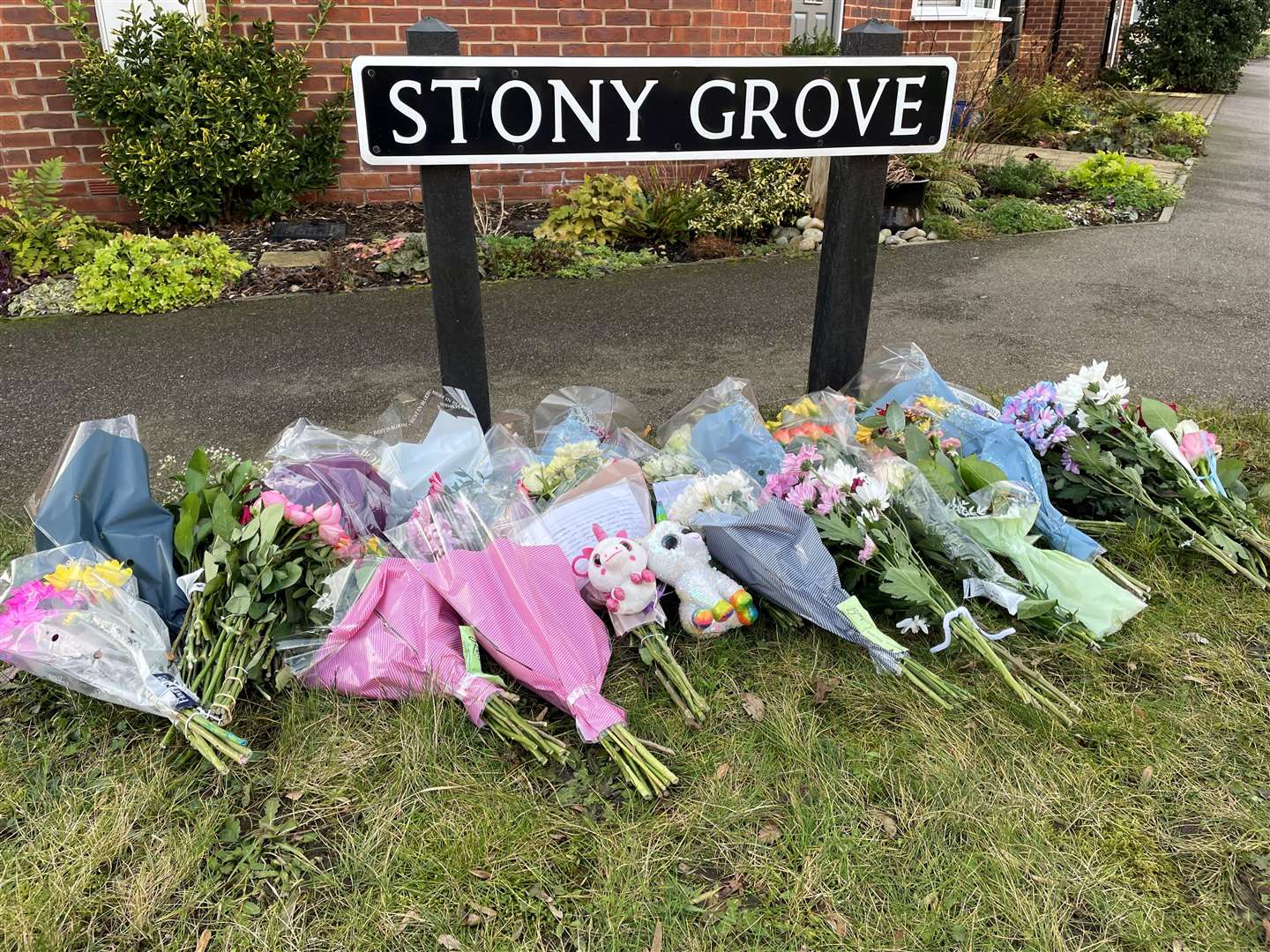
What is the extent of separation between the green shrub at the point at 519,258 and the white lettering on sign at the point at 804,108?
10.1ft

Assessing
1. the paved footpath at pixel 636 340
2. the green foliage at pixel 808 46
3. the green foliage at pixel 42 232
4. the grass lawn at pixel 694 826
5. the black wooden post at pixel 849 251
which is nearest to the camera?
the grass lawn at pixel 694 826

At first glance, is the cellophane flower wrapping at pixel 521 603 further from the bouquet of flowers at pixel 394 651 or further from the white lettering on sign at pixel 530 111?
the white lettering on sign at pixel 530 111

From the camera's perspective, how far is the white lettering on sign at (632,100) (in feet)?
8.65

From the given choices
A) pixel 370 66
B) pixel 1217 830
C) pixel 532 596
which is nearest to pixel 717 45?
pixel 370 66

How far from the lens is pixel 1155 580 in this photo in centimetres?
273

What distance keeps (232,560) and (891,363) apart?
7.44 feet

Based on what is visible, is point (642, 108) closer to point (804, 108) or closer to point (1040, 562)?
point (804, 108)

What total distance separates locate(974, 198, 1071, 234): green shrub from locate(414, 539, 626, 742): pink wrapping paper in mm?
5890

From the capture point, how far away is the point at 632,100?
2666 millimetres

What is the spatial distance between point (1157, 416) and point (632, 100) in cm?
197

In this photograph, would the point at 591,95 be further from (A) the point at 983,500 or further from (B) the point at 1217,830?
(B) the point at 1217,830

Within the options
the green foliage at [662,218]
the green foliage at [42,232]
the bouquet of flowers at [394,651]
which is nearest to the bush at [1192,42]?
the green foliage at [662,218]

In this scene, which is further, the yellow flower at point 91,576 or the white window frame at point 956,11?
the white window frame at point 956,11

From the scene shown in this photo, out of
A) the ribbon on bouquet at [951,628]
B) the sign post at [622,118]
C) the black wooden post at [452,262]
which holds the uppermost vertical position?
the sign post at [622,118]
